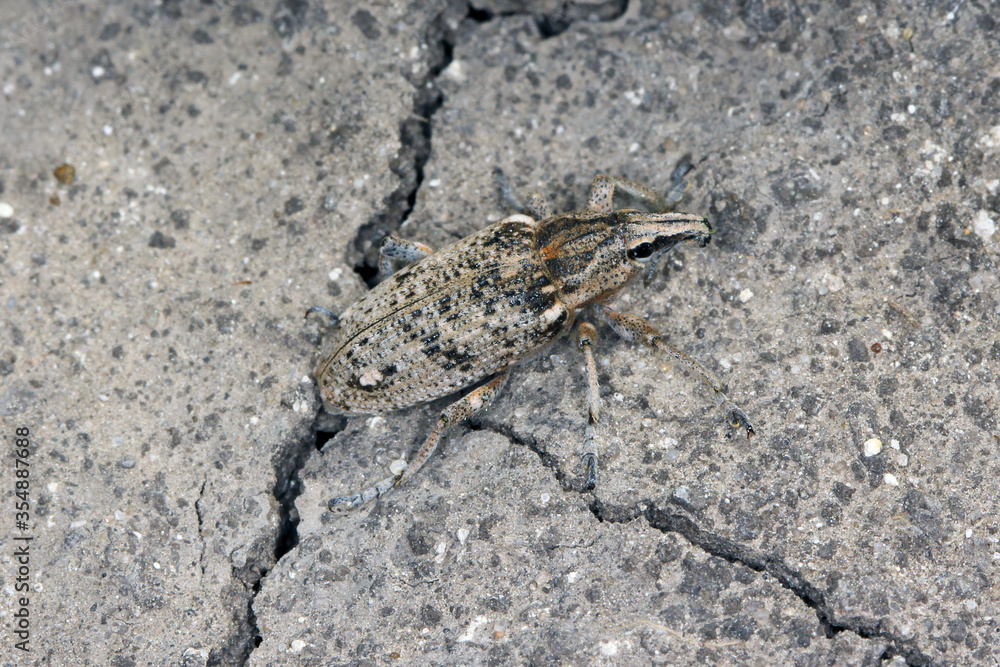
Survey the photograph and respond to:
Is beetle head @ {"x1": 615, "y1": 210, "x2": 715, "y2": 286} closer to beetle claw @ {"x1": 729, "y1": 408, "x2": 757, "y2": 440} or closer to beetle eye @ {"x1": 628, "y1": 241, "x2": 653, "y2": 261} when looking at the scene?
beetle eye @ {"x1": 628, "y1": 241, "x2": 653, "y2": 261}

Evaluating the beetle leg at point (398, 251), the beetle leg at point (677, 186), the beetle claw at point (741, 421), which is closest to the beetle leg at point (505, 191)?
the beetle leg at point (398, 251)

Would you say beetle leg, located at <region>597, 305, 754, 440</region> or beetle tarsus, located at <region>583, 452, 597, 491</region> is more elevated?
beetle leg, located at <region>597, 305, 754, 440</region>

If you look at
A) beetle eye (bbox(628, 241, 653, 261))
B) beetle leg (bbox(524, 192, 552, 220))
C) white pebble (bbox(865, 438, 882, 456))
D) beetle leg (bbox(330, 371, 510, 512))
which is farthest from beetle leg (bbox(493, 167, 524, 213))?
white pebble (bbox(865, 438, 882, 456))

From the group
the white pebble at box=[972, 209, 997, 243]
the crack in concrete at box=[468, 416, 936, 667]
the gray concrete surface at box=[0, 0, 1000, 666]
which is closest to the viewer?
the crack in concrete at box=[468, 416, 936, 667]

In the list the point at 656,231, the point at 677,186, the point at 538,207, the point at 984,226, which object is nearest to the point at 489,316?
the point at 538,207

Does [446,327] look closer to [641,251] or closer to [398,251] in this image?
[398,251]

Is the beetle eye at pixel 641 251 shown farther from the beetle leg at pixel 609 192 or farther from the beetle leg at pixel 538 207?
the beetle leg at pixel 538 207

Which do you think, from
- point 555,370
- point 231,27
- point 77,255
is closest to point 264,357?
point 77,255

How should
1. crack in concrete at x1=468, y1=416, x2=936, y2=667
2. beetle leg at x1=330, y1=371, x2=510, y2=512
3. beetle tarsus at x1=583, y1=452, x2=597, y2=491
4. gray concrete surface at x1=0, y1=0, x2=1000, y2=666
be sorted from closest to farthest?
crack in concrete at x1=468, y1=416, x2=936, y2=667, gray concrete surface at x1=0, y1=0, x2=1000, y2=666, beetle tarsus at x1=583, y1=452, x2=597, y2=491, beetle leg at x1=330, y1=371, x2=510, y2=512

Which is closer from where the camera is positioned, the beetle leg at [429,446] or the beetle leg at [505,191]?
the beetle leg at [429,446]
